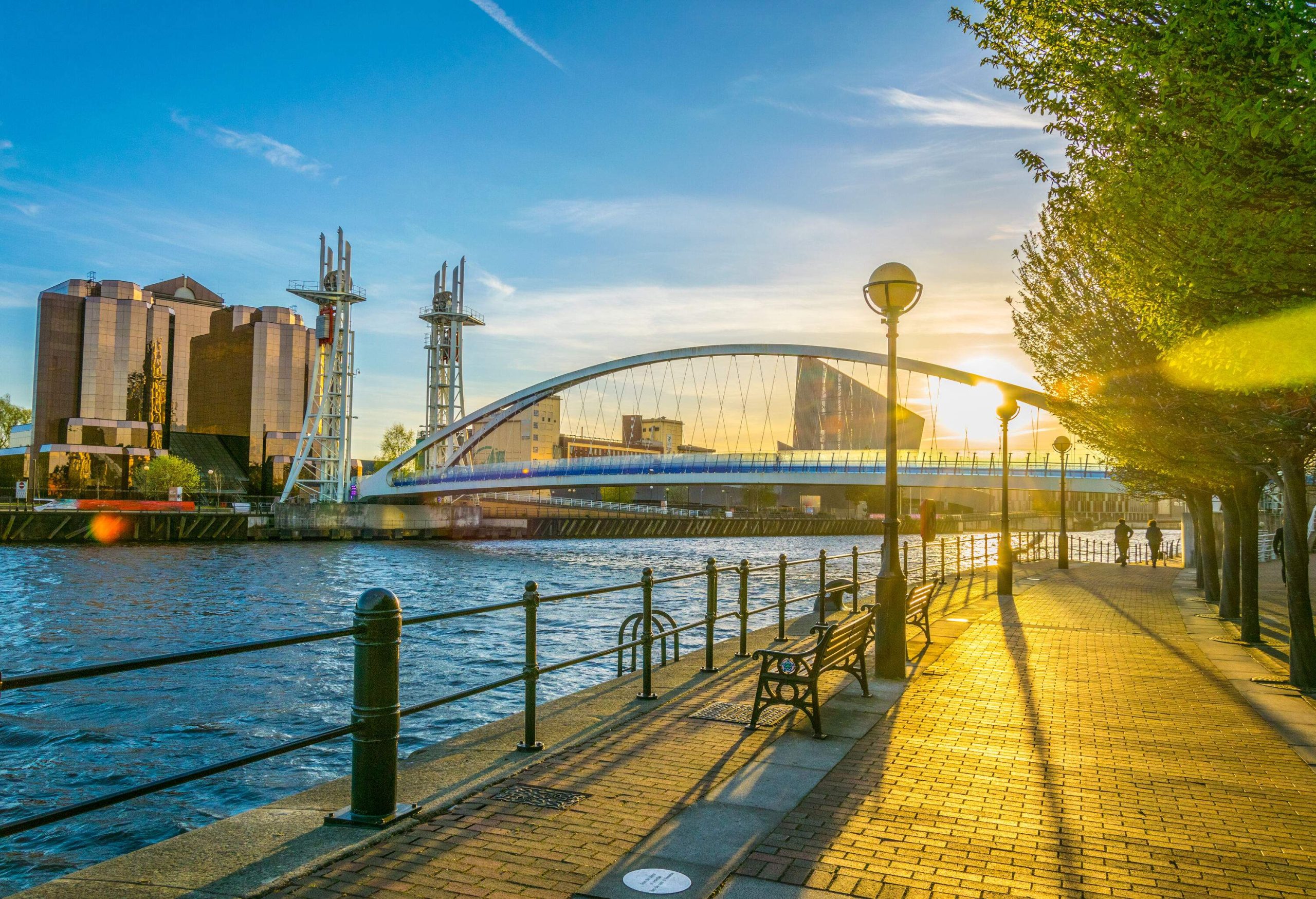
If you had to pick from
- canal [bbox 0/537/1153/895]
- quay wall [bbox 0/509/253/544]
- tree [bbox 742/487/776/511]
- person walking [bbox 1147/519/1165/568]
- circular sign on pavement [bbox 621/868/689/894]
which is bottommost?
canal [bbox 0/537/1153/895]

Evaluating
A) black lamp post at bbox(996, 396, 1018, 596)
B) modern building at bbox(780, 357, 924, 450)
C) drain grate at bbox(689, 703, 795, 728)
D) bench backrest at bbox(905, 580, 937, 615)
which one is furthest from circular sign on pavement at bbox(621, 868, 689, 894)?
modern building at bbox(780, 357, 924, 450)

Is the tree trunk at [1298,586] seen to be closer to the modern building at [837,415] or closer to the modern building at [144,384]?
the modern building at [837,415]

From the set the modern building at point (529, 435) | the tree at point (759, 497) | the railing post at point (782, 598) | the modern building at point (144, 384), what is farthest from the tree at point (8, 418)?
the railing post at point (782, 598)

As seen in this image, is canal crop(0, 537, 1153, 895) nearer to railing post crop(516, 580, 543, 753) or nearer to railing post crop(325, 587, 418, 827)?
railing post crop(516, 580, 543, 753)

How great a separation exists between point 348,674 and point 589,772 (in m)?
11.9

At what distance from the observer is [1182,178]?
656cm

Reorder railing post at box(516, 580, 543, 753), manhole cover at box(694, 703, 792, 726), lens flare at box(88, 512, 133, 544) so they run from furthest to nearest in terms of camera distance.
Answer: lens flare at box(88, 512, 133, 544)
manhole cover at box(694, 703, 792, 726)
railing post at box(516, 580, 543, 753)

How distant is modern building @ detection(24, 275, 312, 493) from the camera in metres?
102

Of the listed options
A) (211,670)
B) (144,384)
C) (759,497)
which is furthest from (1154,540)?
(144,384)

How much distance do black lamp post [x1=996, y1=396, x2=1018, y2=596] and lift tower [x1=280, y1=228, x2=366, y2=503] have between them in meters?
67.3

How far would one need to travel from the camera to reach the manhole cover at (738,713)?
A: 26.6 feet

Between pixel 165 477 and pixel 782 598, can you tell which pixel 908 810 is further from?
pixel 165 477

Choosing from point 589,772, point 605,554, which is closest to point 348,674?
point 589,772

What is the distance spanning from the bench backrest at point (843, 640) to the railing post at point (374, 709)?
3.65 metres
